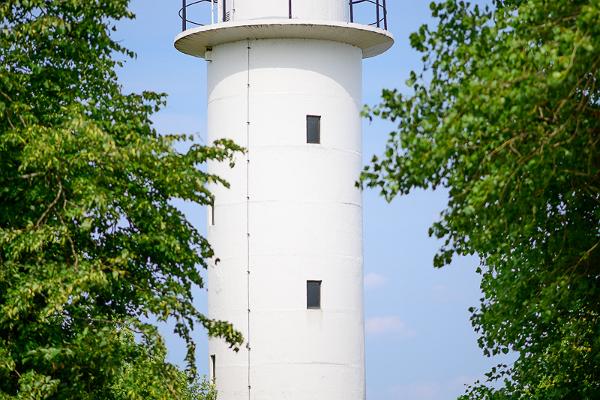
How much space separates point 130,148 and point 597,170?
6716mm

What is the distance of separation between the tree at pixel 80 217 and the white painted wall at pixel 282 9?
12.8m

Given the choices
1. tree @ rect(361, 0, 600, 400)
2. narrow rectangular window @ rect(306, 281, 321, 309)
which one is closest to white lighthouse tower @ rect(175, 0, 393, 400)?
narrow rectangular window @ rect(306, 281, 321, 309)

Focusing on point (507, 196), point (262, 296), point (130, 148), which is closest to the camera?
point (507, 196)

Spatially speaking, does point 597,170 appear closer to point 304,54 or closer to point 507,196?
point 507,196

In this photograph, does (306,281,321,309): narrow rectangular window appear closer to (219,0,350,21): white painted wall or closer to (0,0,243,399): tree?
(219,0,350,21): white painted wall

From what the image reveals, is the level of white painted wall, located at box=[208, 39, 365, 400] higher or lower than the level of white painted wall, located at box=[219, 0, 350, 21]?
lower

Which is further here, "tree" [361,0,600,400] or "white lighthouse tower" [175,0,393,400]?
"white lighthouse tower" [175,0,393,400]

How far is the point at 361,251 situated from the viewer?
120 ft

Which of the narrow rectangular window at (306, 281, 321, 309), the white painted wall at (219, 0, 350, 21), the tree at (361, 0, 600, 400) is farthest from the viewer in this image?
the white painted wall at (219, 0, 350, 21)

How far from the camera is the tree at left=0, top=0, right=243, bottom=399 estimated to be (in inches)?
802

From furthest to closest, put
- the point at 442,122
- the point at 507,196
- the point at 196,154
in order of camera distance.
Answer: the point at 196,154 → the point at 507,196 → the point at 442,122

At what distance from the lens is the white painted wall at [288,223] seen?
35344 mm

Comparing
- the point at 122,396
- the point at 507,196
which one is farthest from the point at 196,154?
the point at 507,196

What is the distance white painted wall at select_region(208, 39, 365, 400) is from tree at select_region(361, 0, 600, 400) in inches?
471
